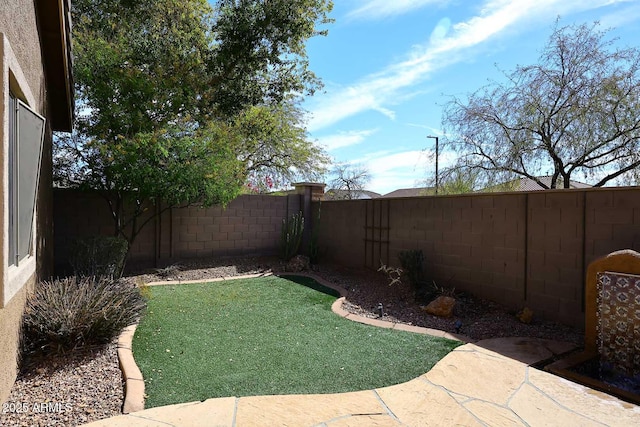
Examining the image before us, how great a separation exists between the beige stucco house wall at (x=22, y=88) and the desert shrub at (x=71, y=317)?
16cm

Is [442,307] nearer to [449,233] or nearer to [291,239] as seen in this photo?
[449,233]

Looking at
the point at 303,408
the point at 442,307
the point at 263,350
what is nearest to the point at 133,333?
the point at 263,350

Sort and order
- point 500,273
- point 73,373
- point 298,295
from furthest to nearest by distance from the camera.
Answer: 1. point 298,295
2. point 500,273
3. point 73,373

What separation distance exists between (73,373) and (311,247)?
252 inches

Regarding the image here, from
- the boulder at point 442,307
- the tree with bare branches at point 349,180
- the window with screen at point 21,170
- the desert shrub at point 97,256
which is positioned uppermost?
the tree with bare branches at point 349,180

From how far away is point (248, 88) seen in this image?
10.3 meters

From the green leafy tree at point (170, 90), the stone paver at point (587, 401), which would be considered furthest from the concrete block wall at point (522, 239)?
the green leafy tree at point (170, 90)

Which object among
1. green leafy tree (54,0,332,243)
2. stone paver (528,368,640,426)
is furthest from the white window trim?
green leafy tree (54,0,332,243)

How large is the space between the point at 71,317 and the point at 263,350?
6.01 feet

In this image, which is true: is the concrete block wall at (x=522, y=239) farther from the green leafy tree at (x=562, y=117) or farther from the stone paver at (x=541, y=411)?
the green leafy tree at (x=562, y=117)

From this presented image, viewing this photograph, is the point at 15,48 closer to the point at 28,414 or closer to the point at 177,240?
the point at 28,414

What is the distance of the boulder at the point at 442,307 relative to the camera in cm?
541

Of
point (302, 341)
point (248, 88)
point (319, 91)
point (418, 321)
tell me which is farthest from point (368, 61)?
point (302, 341)

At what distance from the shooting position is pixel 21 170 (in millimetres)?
2695
